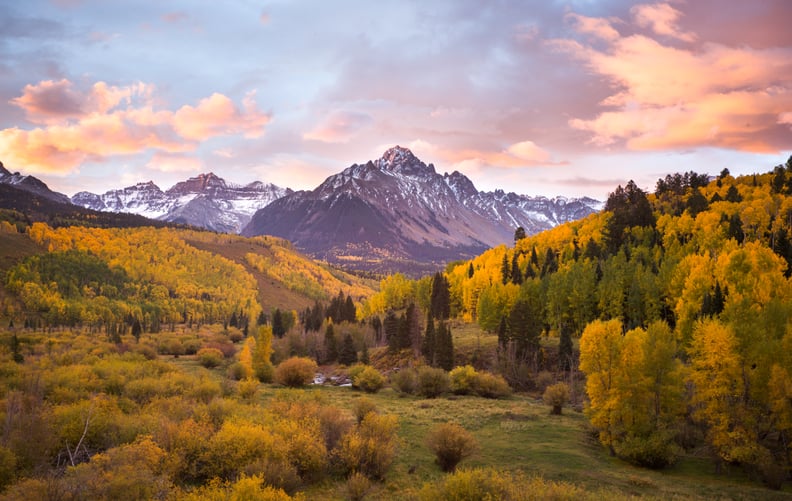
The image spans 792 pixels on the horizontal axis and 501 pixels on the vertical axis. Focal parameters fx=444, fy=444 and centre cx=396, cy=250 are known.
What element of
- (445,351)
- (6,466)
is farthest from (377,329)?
(6,466)

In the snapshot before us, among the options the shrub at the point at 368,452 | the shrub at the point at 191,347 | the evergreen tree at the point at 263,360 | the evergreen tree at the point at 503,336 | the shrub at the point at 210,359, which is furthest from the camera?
the shrub at the point at 191,347

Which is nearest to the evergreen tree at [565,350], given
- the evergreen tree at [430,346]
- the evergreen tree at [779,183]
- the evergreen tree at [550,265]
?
the evergreen tree at [430,346]

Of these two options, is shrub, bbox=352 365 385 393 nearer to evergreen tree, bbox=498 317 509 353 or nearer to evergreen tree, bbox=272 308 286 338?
evergreen tree, bbox=498 317 509 353

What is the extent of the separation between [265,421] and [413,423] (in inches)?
861

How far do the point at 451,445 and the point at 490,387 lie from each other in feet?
125

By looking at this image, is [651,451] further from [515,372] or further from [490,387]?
[515,372]

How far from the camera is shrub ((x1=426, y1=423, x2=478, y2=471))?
36.6m

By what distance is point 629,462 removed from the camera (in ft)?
136

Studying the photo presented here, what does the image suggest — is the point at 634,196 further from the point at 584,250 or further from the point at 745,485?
the point at 745,485

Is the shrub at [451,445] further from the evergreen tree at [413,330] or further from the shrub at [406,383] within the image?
the evergreen tree at [413,330]

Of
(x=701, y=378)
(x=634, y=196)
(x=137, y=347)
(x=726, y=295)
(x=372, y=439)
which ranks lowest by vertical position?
(x=137, y=347)

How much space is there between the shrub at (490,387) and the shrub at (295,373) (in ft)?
96.7

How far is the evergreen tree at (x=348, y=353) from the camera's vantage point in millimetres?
110125

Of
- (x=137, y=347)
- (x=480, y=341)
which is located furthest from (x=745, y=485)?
(x=137, y=347)
